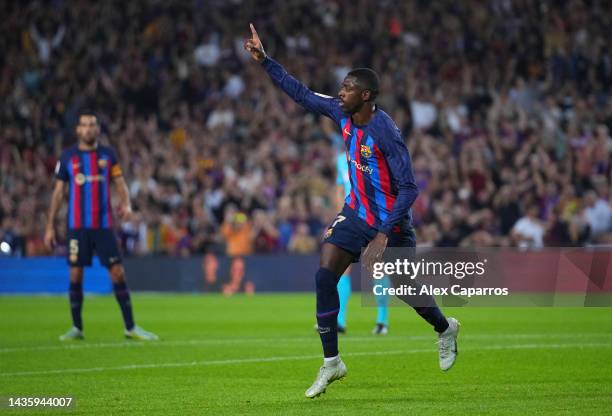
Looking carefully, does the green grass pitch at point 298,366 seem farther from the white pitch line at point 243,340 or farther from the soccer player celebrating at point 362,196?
the soccer player celebrating at point 362,196

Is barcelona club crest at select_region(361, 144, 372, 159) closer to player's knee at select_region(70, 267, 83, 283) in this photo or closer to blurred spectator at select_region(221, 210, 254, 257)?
player's knee at select_region(70, 267, 83, 283)

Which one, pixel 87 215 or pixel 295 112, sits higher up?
pixel 295 112

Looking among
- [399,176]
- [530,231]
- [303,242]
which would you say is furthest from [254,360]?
[303,242]

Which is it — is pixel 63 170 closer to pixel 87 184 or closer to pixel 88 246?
pixel 87 184

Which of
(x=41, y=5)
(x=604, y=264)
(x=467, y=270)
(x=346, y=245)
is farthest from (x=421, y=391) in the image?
(x=41, y=5)

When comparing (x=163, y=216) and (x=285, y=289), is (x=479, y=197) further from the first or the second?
(x=163, y=216)

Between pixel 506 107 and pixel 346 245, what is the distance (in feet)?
54.8

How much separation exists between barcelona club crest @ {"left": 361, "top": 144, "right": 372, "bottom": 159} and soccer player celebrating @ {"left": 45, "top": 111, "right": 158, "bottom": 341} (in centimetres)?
559

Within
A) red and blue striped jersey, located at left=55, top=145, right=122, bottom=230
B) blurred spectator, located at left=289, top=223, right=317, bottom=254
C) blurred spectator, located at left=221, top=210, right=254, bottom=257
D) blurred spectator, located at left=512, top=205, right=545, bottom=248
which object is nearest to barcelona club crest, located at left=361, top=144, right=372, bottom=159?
red and blue striped jersey, located at left=55, top=145, right=122, bottom=230

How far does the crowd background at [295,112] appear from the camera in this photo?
24062mm

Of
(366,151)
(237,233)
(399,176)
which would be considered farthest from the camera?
(237,233)

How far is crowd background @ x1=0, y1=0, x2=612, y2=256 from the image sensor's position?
24.1 m

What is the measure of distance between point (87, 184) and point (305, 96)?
17.7 feet

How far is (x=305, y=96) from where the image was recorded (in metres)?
9.87
